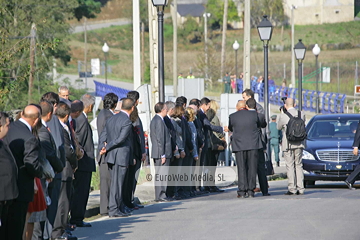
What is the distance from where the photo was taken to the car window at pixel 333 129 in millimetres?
17498

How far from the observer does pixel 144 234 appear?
9.97 meters

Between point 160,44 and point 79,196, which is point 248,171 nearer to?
point 160,44

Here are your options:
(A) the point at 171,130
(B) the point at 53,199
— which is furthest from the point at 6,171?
(A) the point at 171,130

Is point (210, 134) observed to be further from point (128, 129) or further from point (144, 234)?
point (144, 234)

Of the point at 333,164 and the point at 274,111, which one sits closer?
the point at 333,164

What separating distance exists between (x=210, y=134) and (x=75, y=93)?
29.8 metres

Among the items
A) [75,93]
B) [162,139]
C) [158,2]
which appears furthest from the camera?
[75,93]

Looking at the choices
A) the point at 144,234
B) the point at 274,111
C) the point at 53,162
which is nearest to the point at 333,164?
the point at 144,234

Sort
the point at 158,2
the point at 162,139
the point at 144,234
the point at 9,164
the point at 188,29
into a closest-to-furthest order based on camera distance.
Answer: the point at 9,164, the point at 144,234, the point at 162,139, the point at 158,2, the point at 188,29

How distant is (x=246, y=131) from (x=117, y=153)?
137 inches

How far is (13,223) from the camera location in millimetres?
7551

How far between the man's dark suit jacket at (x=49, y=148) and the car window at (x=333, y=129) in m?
10.0

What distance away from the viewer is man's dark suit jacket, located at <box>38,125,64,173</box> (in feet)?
27.9

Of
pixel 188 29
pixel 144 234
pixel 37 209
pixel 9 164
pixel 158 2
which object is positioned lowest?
pixel 144 234
